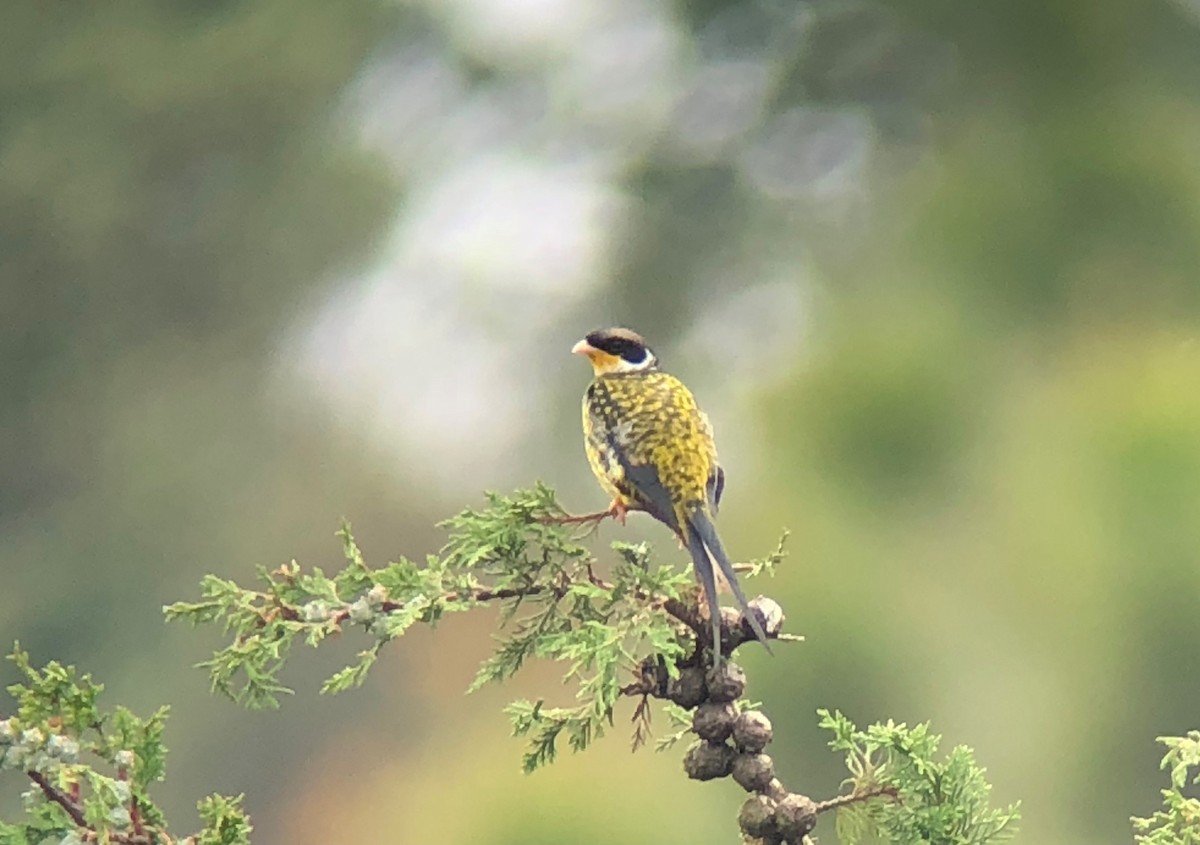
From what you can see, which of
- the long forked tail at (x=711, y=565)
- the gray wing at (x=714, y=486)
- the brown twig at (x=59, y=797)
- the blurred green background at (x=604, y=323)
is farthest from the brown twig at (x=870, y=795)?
the blurred green background at (x=604, y=323)

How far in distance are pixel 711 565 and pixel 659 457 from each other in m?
0.10

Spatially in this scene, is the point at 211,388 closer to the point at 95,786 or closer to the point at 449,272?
the point at 449,272

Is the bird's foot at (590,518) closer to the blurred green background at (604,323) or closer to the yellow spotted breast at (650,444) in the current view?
the yellow spotted breast at (650,444)

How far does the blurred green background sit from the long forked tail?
2.07 ft

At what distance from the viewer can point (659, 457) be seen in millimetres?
742

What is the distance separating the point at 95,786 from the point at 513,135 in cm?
119

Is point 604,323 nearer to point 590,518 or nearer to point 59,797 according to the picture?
point 590,518

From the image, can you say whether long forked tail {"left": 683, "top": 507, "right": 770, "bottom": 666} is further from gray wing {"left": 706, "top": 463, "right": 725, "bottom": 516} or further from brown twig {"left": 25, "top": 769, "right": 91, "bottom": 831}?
brown twig {"left": 25, "top": 769, "right": 91, "bottom": 831}

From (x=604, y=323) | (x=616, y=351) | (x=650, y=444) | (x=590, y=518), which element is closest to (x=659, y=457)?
(x=650, y=444)

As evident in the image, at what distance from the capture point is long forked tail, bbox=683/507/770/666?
58 cm

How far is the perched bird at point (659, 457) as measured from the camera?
713 millimetres

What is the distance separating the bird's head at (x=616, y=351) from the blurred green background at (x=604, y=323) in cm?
44

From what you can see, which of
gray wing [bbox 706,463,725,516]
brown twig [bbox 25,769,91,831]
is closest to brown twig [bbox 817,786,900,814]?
gray wing [bbox 706,463,725,516]

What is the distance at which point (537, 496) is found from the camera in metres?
0.60
